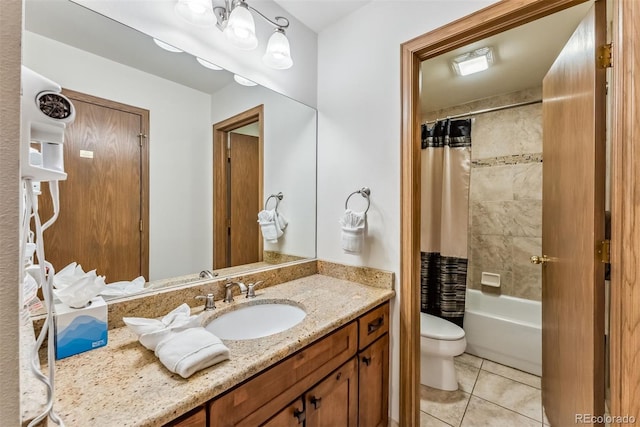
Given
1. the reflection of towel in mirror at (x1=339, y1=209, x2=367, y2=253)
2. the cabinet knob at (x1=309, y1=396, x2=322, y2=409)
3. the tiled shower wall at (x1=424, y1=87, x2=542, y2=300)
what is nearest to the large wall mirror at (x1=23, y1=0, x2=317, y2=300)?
the reflection of towel in mirror at (x1=339, y1=209, x2=367, y2=253)

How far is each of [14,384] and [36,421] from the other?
5.8 inches

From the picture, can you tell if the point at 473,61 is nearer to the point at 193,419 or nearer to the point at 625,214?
the point at 625,214

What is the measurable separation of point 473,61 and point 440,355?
6.80ft

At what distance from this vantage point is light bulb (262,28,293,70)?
4.62ft

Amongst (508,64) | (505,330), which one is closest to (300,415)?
(505,330)

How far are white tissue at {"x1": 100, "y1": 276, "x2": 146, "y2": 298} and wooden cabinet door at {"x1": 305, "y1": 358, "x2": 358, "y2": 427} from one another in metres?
0.77

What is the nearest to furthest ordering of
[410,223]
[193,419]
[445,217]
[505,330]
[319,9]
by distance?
1. [193,419]
2. [410,223]
3. [319,9]
4. [505,330]
5. [445,217]

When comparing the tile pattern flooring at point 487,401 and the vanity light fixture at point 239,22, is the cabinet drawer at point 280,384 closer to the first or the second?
the tile pattern flooring at point 487,401

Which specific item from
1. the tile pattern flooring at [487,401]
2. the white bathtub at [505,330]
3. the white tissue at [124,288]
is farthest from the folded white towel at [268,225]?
the white bathtub at [505,330]

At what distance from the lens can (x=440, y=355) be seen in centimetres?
176

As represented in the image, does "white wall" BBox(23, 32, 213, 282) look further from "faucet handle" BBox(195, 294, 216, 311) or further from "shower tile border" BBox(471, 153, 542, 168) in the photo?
"shower tile border" BBox(471, 153, 542, 168)

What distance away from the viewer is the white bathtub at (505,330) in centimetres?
200

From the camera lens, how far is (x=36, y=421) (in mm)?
393

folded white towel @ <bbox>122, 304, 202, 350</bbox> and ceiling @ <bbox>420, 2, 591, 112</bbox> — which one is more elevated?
ceiling @ <bbox>420, 2, 591, 112</bbox>
